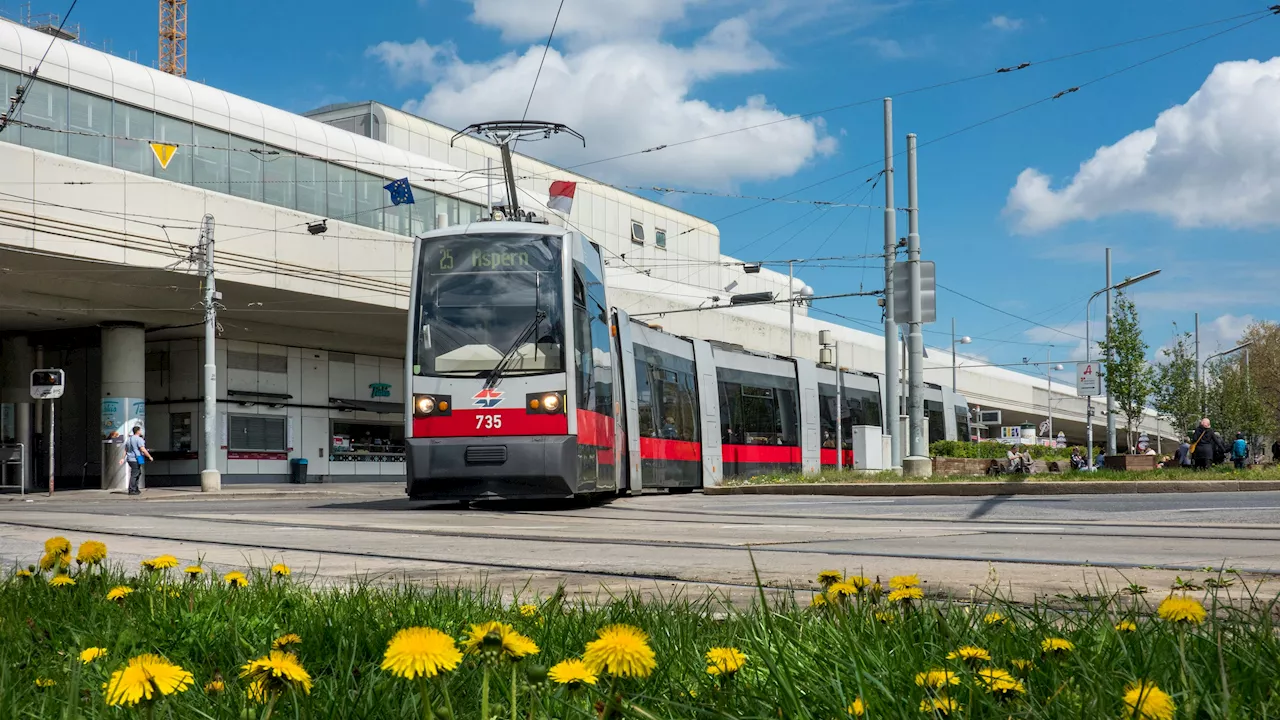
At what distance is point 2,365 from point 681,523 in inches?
1467

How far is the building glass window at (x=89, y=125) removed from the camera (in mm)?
27906

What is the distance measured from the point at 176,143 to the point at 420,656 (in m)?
32.3

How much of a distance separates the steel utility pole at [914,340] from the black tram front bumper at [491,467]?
9986mm

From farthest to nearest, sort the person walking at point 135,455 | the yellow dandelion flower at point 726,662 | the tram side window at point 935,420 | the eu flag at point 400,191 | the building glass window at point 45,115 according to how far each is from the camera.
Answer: the tram side window at point 935,420 → the eu flag at point 400,191 → the person walking at point 135,455 → the building glass window at point 45,115 → the yellow dandelion flower at point 726,662

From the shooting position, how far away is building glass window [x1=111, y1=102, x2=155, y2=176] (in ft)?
95.2

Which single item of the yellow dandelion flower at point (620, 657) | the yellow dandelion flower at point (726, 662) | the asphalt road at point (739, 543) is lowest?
the asphalt road at point (739, 543)

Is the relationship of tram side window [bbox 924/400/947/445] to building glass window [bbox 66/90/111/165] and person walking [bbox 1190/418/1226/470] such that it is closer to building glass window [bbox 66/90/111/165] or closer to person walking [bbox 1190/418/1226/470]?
person walking [bbox 1190/418/1226/470]

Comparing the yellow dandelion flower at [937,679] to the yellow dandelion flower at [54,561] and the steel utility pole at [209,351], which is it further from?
the steel utility pole at [209,351]

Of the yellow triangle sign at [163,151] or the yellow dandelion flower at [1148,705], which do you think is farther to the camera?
the yellow triangle sign at [163,151]

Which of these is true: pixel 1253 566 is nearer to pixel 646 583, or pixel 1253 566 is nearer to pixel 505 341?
pixel 646 583

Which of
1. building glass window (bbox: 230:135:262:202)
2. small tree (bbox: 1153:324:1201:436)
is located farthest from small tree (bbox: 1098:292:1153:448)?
building glass window (bbox: 230:135:262:202)

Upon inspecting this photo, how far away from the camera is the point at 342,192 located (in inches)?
1421

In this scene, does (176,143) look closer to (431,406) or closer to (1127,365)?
(431,406)

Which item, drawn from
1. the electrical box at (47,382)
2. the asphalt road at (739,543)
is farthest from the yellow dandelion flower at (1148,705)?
the electrical box at (47,382)
